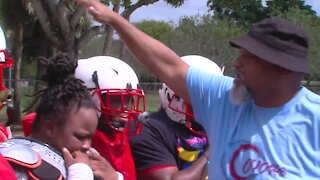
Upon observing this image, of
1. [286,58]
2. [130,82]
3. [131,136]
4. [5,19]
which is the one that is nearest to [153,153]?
[131,136]

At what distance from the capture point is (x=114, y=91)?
10.3 feet

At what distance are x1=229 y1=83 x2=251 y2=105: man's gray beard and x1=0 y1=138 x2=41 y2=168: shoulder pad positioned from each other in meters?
0.81

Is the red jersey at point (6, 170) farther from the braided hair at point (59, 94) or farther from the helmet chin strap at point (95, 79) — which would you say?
the helmet chin strap at point (95, 79)

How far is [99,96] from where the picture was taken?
311 centimetres

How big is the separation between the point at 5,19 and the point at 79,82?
1984cm

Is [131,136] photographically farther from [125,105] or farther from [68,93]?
Answer: [68,93]

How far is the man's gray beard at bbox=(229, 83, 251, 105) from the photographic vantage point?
2.54 meters

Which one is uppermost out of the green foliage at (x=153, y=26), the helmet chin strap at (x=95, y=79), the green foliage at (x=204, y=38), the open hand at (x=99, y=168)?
the helmet chin strap at (x=95, y=79)

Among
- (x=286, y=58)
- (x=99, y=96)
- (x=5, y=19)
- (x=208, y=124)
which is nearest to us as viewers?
(x=286, y=58)

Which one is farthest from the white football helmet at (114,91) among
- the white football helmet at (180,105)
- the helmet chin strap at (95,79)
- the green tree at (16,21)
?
the green tree at (16,21)

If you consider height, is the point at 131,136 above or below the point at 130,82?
below

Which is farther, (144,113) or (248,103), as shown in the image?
(144,113)

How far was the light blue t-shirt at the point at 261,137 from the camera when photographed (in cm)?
245

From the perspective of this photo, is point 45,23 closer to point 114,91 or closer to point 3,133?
point 3,133
